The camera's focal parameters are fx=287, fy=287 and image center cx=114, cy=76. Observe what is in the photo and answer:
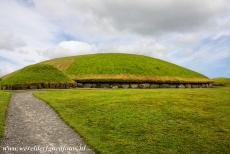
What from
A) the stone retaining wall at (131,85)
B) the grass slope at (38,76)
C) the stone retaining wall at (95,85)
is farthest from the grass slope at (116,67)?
the grass slope at (38,76)

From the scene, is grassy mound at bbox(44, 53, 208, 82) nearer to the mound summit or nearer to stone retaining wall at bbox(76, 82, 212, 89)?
the mound summit

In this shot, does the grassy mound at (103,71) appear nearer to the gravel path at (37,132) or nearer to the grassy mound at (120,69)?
the grassy mound at (120,69)

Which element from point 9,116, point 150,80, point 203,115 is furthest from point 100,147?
point 150,80

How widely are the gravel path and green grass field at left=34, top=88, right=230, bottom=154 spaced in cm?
78

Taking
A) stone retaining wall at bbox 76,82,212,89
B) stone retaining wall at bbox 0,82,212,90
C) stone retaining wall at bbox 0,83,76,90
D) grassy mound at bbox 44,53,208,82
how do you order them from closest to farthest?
stone retaining wall at bbox 0,83,76,90
stone retaining wall at bbox 0,82,212,90
stone retaining wall at bbox 76,82,212,89
grassy mound at bbox 44,53,208,82

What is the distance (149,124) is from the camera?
21219 millimetres

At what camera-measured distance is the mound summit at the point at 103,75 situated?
1988 inches

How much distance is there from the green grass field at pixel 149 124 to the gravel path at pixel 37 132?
0.78 m

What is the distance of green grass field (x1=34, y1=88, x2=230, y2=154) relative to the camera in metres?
17.0

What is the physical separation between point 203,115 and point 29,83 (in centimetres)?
3230

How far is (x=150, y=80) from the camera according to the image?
196 ft

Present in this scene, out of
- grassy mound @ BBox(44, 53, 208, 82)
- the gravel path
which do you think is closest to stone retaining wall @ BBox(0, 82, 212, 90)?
grassy mound @ BBox(44, 53, 208, 82)

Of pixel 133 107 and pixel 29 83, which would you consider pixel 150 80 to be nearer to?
pixel 29 83

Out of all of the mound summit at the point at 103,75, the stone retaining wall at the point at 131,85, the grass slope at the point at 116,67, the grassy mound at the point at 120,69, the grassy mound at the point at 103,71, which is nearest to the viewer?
the mound summit at the point at 103,75
